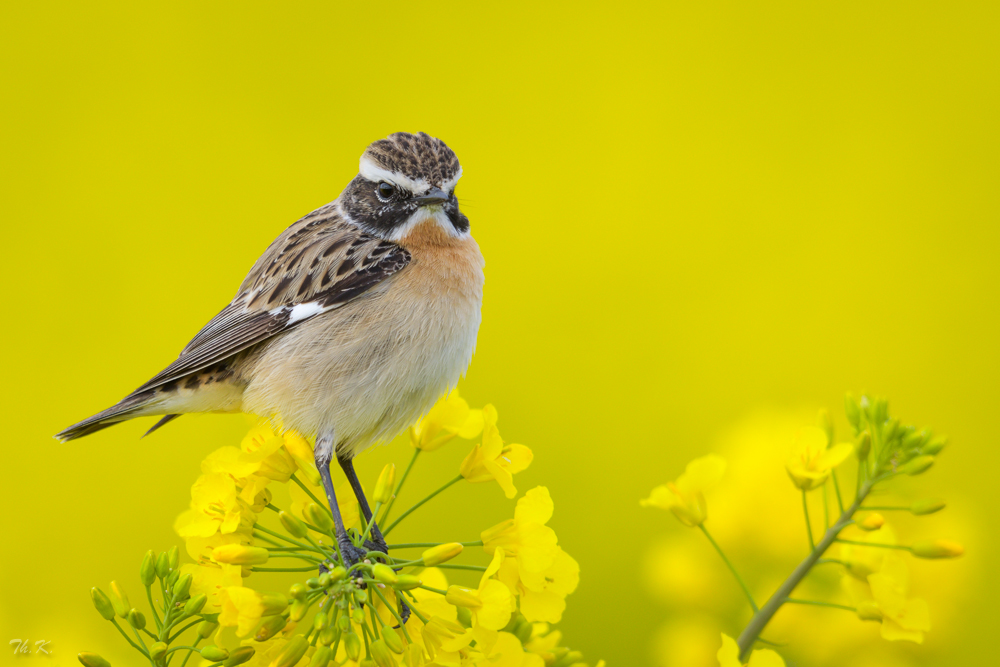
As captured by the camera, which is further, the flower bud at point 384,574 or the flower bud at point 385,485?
the flower bud at point 385,485

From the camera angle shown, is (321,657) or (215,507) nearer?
(321,657)

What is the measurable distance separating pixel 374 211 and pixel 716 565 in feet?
6.94

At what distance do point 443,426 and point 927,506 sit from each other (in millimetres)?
1571

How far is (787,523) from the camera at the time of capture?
337 centimetres

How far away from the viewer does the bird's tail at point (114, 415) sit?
11.0ft

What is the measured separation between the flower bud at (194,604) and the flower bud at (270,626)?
165 millimetres

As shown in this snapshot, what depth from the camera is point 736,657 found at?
2133 mm

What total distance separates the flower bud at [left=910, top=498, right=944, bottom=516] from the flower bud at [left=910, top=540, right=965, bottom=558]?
0.12 m

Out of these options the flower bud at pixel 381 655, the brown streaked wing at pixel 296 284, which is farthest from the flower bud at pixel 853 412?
the brown streaked wing at pixel 296 284

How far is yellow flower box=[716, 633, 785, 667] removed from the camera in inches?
82.3

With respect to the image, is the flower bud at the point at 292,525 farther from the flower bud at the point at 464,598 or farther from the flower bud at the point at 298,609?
the flower bud at the point at 464,598

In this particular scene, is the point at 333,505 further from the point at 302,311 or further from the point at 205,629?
the point at 302,311

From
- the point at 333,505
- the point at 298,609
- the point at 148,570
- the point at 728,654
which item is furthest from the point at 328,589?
the point at 728,654

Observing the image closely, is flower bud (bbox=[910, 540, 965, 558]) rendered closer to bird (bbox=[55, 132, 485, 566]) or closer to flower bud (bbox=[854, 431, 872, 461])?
flower bud (bbox=[854, 431, 872, 461])
